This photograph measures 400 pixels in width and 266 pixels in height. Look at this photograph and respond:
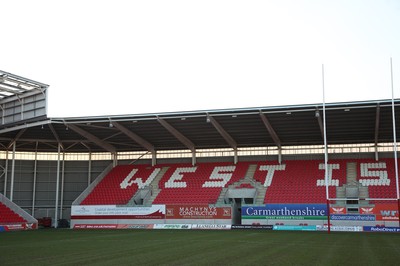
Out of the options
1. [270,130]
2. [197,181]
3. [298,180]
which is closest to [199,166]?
[197,181]

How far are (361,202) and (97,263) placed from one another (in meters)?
30.7

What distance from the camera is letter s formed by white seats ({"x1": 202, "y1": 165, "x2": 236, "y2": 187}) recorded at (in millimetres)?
46844

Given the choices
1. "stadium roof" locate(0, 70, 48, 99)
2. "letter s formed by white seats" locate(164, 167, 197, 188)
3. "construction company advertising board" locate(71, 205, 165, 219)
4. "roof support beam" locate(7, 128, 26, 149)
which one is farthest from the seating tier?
"letter s formed by white seats" locate(164, 167, 197, 188)

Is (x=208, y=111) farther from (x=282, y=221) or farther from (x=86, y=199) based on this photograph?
(x=86, y=199)

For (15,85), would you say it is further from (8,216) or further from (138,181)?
(138,181)

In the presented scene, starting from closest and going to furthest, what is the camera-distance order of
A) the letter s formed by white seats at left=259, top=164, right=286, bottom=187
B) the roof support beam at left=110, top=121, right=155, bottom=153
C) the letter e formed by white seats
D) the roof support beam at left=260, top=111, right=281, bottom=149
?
1. the roof support beam at left=260, top=111, right=281, bottom=149
2. the roof support beam at left=110, top=121, right=155, bottom=153
3. the letter e formed by white seats
4. the letter s formed by white seats at left=259, top=164, right=286, bottom=187

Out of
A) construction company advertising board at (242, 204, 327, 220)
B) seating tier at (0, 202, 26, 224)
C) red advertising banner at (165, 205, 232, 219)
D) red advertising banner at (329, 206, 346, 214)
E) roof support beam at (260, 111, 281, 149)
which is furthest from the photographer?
seating tier at (0, 202, 26, 224)

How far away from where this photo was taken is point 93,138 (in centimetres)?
4778

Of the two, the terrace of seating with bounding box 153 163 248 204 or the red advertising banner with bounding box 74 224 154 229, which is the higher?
the terrace of seating with bounding box 153 163 248 204

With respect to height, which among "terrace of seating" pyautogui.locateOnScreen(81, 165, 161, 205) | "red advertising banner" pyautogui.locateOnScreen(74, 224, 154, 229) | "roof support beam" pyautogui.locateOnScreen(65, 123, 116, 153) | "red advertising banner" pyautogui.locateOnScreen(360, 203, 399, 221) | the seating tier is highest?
"roof support beam" pyautogui.locateOnScreen(65, 123, 116, 153)

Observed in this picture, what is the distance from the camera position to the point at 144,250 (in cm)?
1995

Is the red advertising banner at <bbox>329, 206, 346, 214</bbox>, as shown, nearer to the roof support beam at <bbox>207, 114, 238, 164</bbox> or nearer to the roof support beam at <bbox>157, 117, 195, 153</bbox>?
the roof support beam at <bbox>207, 114, 238, 164</bbox>

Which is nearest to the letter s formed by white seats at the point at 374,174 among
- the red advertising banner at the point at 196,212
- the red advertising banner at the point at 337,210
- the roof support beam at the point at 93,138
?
the red advertising banner at the point at 337,210

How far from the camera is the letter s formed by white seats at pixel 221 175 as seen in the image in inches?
1844
